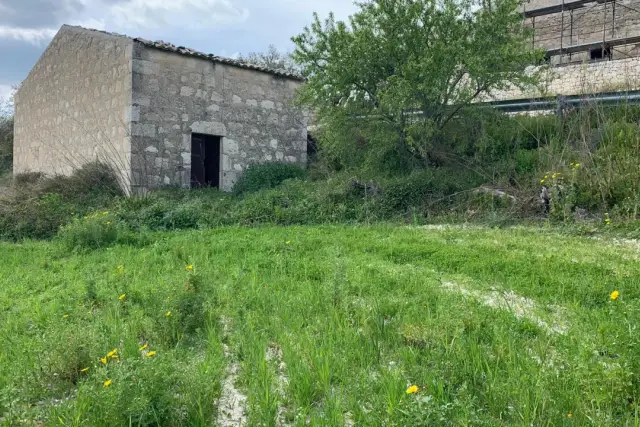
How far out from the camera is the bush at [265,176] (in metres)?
13.8

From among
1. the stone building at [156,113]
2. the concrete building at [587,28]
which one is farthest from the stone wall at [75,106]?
the concrete building at [587,28]

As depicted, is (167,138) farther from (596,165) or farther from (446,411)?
(446,411)

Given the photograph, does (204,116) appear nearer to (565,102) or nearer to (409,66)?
(409,66)

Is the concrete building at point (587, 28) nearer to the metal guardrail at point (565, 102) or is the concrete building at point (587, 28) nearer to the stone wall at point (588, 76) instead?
the stone wall at point (588, 76)

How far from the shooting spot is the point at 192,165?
44.7 feet

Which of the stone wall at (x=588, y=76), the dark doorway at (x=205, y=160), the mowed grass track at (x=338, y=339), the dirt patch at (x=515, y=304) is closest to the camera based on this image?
the mowed grass track at (x=338, y=339)

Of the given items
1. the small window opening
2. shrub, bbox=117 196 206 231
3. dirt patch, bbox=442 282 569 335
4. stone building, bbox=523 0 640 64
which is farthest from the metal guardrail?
the small window opening

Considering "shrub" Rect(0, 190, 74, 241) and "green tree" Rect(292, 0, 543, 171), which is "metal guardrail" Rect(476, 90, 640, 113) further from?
"shrub" Rect(0, 190, 74, 241)

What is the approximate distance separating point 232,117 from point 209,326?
1091 cm

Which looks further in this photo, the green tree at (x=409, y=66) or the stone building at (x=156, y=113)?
the stone building at (x=156, y=113)

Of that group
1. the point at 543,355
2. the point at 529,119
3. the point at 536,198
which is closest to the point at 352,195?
the point at 536,198

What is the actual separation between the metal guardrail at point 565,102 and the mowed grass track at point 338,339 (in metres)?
5.18

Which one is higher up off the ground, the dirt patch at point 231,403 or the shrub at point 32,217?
the shrub at point 32,217

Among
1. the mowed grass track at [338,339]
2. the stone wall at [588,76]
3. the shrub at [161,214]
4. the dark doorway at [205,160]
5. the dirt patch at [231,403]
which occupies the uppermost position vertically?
the stone wall at [588,76]
